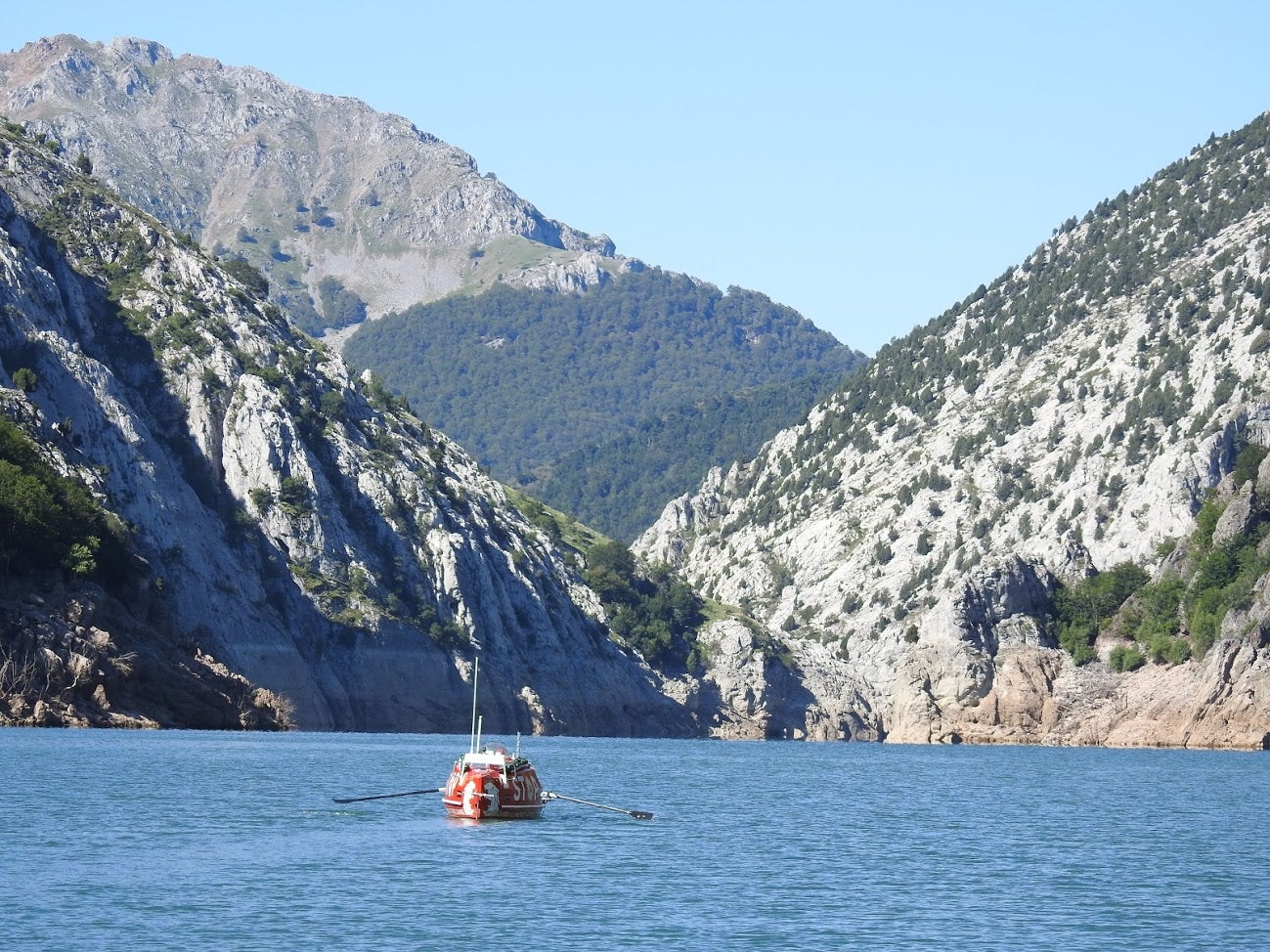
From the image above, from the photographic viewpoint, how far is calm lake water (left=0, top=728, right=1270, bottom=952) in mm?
52750

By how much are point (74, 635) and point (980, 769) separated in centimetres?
5990

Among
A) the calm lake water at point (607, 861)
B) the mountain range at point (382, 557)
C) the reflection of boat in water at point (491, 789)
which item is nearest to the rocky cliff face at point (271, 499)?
the mountain range at point (382, 557)

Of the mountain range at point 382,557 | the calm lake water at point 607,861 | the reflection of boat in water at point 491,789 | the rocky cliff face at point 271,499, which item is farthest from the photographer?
the mountain range at point 382,557

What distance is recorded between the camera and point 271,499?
164 meters

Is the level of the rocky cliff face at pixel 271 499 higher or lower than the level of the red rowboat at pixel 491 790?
higher

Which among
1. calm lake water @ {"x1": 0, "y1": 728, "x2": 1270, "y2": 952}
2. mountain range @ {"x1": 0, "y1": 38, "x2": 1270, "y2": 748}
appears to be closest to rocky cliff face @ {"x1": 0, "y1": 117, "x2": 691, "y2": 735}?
mountain range @ {"x1": 0, "y1": 38, "x2": 1270, "y2": 748}

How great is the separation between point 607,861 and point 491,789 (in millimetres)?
12563

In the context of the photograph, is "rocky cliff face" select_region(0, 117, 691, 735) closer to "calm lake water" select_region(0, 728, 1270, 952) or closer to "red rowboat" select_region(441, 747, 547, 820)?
"calm lake water" select_region(0, 728, 1270, 952)

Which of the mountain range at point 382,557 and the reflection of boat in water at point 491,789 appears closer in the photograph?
the reflection of boat in water at point 491,789

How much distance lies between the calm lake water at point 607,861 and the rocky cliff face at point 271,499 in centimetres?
3819

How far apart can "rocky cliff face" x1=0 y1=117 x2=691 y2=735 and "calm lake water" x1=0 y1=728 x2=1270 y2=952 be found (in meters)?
38.2

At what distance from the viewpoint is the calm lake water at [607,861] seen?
52750mm

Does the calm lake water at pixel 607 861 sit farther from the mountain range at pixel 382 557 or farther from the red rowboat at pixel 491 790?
the mountain range at pixel 382 557

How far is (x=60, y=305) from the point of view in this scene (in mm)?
160750
